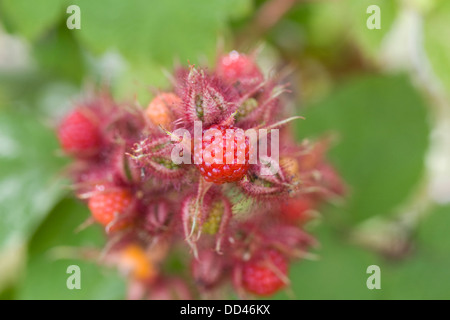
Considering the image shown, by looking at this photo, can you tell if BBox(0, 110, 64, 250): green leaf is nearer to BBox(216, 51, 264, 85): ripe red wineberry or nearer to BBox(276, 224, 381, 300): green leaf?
BBox(216, 51, 264, 85): ripe red wineberry

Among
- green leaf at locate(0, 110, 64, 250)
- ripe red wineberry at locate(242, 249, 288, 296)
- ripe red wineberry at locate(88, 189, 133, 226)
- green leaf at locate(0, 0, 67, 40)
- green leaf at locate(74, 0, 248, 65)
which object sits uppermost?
green leaf at locate(0, 0, 67, 40)

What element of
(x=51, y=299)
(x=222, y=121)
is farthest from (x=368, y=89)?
(x=51, y=299)

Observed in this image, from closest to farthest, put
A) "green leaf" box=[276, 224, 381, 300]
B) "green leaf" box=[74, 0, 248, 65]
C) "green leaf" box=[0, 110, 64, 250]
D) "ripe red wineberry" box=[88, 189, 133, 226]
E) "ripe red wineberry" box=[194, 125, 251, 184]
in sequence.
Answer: "ripe red wineberry" box=[194, 125, 251, 184] → "ripe red wineberry" box=[88, 189, 133, 226] → "green leaf" box=[74, 0, 248, 65] → "green leaf" box=[0, 110, 64, 250] → "green leaf" box=[276, 224, 381, 300]

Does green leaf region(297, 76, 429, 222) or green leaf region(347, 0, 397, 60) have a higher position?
green leaf region(347, 0, 397, 60)

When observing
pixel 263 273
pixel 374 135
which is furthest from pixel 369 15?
pixel 263 273

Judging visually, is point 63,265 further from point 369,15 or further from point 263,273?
point 369,15

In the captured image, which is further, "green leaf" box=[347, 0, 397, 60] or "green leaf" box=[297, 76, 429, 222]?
"green leaf" box=[297, 76, 429, 222]

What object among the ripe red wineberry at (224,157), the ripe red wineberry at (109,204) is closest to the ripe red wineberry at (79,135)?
the ripe red wineberry at (109,204)

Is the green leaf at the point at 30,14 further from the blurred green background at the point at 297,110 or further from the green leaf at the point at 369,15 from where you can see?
the green leaf at the point at 369,15

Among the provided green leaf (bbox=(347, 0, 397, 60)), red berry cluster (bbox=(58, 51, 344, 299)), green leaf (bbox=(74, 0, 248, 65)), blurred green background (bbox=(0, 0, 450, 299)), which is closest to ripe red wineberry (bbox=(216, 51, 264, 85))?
red berry cluster (bbox=(58, 51, 344, 299))
